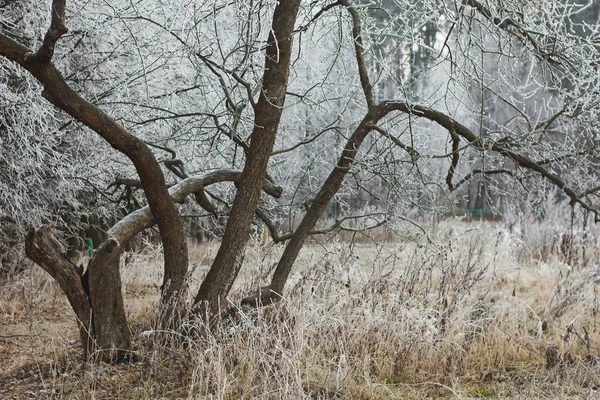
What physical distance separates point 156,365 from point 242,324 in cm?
77

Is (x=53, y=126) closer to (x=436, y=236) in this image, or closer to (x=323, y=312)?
(x=323, y=312)

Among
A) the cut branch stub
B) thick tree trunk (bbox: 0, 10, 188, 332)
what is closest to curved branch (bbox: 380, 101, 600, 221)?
thick tree trunk (bbox: 0, 10, 188, 332)

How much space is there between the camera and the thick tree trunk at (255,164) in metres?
4.51

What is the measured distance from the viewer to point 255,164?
182 inches

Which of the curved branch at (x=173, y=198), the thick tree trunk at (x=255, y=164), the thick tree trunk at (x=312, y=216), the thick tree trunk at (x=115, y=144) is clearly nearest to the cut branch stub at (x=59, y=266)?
the thick tree trunk at (x=115, y=144)

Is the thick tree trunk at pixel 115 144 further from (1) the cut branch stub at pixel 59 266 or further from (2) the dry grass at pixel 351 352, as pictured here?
(2) the dry grass at pixel 351 352

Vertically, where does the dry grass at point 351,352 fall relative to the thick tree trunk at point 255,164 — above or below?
below

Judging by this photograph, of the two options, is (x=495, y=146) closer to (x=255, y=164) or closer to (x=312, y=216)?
(x=312, y=216)

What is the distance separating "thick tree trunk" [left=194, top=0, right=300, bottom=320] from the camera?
4.51 meters

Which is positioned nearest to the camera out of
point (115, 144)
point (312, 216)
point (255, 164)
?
point (115, 144)

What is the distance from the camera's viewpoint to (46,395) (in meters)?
4.08

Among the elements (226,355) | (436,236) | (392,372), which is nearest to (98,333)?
(226,355)

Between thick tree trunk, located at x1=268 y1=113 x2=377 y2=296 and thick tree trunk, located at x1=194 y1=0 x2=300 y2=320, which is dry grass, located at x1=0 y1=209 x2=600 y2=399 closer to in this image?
thick tree trunk, located at x1=268 y1=113 x2=377 y2=296

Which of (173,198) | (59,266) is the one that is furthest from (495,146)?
(59,266)
